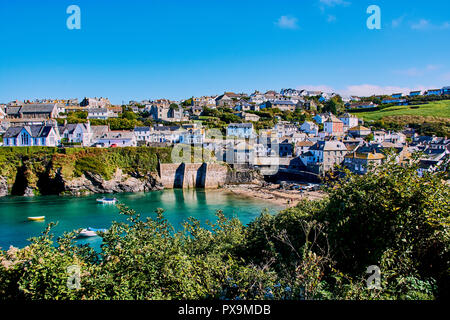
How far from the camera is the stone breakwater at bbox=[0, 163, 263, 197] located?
36219 mm

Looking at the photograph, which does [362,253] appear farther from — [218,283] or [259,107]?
[259,107]

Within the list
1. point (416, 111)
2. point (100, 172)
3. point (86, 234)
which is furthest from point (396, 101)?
point (86, 234)

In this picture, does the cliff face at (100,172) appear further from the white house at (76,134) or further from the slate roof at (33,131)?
the white house at (76,134)

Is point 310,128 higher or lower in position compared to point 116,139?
higher

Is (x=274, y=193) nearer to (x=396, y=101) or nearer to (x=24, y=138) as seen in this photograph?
(x=24, y=138)

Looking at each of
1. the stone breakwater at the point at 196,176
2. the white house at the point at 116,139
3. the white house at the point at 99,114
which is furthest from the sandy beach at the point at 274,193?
the white house at the point at 99,114

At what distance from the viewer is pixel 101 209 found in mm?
29938

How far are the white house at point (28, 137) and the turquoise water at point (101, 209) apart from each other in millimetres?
9811

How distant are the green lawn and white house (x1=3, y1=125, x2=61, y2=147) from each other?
68.5 meters

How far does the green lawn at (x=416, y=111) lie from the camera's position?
73188 mm

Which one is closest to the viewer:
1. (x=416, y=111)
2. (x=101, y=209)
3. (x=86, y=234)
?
(x=86, y=234)

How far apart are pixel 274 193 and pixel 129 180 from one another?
18486 mm

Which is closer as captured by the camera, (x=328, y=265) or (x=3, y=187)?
(x=328, y=265)
